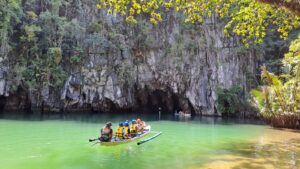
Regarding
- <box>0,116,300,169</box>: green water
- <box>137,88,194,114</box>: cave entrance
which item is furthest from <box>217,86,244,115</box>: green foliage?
<box>0,116,300,169</box>: green water

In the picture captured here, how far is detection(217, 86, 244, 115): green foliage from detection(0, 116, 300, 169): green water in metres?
10.7

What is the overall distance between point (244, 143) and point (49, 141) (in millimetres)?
8035

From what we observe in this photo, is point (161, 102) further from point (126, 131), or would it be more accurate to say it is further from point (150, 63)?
point (126, 131)

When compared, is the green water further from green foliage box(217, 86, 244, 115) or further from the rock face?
the rock face

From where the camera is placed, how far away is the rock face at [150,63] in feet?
91.8

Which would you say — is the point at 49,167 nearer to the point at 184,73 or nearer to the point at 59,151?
the point at 59,151

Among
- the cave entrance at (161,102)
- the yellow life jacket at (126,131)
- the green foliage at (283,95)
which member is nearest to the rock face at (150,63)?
the cave entrance at (161,102)

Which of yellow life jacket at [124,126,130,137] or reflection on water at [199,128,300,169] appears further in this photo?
yellow life jacket at [124,126,130,137]

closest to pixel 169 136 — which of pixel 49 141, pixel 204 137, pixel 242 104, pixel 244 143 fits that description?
pixel 204 137

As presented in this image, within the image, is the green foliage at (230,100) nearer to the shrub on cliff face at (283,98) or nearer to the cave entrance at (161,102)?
the cave entrance at (161,102)

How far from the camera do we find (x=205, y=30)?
2862 cm

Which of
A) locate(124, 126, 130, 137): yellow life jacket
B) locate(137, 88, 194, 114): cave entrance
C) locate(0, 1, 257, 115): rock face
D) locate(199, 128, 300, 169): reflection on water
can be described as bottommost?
locate(199, 128, 300, 169): reflection on water

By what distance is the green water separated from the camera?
31.0ft

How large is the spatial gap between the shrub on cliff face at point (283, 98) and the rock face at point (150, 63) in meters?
7.66
